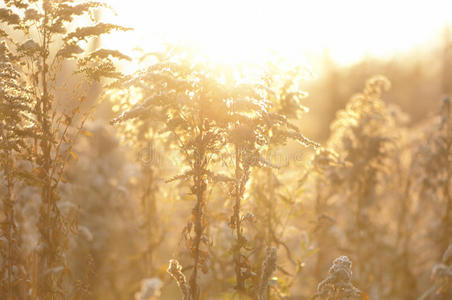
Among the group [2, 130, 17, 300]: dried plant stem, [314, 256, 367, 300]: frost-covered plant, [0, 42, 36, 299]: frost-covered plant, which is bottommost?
[314, 256, 367, 300]: frost-covered plant

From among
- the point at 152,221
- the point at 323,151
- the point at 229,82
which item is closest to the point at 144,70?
the point at 229,82

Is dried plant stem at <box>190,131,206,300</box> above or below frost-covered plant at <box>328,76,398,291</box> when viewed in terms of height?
below

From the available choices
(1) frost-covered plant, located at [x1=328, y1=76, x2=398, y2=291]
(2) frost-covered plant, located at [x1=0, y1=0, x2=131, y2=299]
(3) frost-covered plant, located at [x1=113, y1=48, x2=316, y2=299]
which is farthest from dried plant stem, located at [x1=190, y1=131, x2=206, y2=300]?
(1) frost-covered plant, located at [x1=328, y1=76, x2=398, y2=291]

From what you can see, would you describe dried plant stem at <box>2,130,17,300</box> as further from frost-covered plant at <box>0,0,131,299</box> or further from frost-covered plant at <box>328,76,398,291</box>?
frost-covered plant at <box>328,76,398,291</box>

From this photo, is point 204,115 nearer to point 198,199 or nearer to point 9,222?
point 198,199

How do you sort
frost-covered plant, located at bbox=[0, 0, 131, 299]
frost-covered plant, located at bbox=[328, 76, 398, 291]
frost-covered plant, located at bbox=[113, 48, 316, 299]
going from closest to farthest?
frost-covered plant, located at bbox=[113, 48, 316, 299]
frost-covered plant, located at bbox=[0, 0, 131, 299]
frost-covered plant, located at bbox=[328, 76, 398, 291]

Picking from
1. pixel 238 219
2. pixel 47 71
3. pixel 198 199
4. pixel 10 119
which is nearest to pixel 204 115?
pixel 198 199

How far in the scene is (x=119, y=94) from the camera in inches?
249

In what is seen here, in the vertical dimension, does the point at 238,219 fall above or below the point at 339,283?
above

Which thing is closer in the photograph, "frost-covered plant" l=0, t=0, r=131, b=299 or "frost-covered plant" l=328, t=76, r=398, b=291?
"frost-covered plant" l=0, t=0, r=131, b=299

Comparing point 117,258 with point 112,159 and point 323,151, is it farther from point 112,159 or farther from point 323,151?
point 323,151

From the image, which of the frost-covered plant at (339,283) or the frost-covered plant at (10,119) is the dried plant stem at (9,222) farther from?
the frost-covered plant at (339,283)

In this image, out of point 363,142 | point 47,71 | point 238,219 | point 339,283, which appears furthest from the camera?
point 363,142

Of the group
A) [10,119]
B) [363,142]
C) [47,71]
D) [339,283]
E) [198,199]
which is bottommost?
[339,283]
